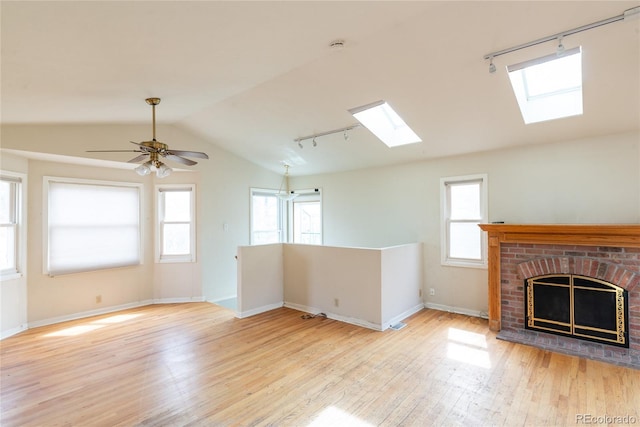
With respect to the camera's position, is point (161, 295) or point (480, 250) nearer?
point (480, 250)

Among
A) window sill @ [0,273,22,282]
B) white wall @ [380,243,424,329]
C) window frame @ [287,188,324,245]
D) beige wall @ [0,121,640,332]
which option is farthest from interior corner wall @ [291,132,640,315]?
window sill @ [0,273,22,282]

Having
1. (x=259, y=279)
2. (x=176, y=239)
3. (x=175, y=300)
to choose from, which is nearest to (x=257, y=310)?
(x=259, y=279)

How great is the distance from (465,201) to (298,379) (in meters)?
3.54

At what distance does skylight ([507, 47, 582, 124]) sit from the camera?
327 cm

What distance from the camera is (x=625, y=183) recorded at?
351 cm

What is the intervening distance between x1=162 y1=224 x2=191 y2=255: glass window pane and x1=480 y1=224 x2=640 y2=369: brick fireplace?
4.90 meters

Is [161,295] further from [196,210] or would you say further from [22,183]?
[22,183]

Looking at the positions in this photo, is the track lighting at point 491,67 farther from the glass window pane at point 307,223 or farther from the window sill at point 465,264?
the glass window pane at point 307,223

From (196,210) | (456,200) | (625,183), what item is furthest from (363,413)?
(196,210)

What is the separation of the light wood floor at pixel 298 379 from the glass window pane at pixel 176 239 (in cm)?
161

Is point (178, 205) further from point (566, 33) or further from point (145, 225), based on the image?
point (566, 33)

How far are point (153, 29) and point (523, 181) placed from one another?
4.47 metres

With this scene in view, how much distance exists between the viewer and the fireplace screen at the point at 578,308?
3.37 m

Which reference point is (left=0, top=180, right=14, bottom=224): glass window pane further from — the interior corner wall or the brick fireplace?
the brick fireplace
